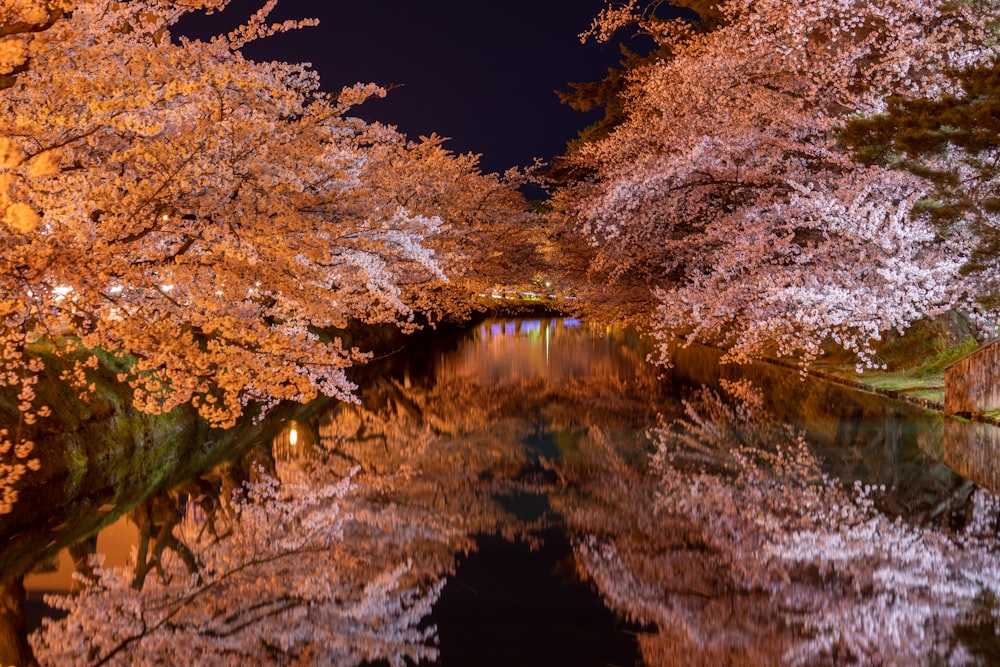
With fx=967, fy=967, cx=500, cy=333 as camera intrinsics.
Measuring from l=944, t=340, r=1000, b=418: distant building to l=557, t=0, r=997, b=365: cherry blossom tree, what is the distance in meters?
3.42

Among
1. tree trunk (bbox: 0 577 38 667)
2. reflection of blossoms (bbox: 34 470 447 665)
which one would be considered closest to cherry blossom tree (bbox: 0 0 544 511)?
reflection of blossoms (bbox: 34 470 447 665)

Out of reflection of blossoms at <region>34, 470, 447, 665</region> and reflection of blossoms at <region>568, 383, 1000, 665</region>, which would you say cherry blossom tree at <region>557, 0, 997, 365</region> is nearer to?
reflection of blossoms at <region>568, 383, 1000, 665</region>

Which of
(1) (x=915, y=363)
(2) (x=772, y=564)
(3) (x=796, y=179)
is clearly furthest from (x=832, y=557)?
(1) (x=915, y=363)

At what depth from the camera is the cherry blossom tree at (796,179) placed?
22.1 m

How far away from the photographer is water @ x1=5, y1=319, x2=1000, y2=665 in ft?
24.2

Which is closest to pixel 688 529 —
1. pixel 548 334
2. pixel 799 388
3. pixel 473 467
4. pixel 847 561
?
pixel 847 561

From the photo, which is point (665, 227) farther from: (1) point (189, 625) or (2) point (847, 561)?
(1) point (189, 625)

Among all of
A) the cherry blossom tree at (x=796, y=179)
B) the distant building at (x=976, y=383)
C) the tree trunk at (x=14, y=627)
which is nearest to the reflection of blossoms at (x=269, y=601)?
the tree trunk at (x=14, y=627)

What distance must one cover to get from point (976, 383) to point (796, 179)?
27.6 ft

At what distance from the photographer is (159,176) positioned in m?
12.3

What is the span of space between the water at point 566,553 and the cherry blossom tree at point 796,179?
16.5ft

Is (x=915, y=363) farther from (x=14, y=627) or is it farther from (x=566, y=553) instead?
(x=14, y=627)

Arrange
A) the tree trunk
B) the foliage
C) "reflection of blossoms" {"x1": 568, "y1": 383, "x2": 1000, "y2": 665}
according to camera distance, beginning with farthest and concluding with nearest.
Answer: the foliage → the tree trunk → "reflection of blossoms" {"x1": 568, "y1": 383, "x2": 1000, "y2": 665}

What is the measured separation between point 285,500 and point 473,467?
10.6 ft
